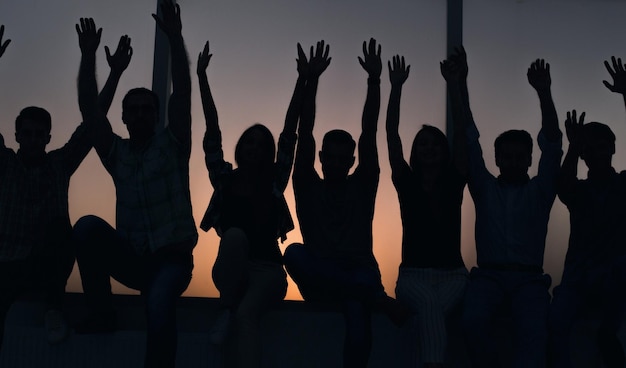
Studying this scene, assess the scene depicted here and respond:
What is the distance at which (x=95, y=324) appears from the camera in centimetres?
235

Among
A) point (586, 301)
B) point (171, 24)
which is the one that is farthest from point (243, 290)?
point (586, 301)

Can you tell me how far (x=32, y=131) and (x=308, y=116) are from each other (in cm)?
100

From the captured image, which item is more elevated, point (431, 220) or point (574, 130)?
point (574, 130)

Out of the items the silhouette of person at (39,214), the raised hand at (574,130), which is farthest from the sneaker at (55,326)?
the raised hand at (574,130)

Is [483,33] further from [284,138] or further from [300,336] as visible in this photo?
[300,336]

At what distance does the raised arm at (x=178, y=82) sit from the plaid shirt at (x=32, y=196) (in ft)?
1.31

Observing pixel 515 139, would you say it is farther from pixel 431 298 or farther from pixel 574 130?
pixel 431 298

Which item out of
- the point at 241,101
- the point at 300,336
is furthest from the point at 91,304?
the point at 241,101

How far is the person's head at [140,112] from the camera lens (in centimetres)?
244

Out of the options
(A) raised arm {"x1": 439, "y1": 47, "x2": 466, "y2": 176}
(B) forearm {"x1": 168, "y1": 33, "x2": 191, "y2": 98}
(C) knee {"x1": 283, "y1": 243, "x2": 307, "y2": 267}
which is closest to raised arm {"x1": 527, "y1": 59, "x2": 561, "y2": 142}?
(A) raised arm {"x1": 439, "y1": 47, "x2": 466, "y2": 176}

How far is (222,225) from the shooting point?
2523 mm

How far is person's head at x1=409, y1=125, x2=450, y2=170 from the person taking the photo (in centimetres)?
258

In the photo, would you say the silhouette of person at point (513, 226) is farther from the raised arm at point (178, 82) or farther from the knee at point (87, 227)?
the knee at point (87, 227)

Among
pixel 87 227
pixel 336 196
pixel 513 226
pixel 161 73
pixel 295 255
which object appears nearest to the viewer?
pixel 87 227
